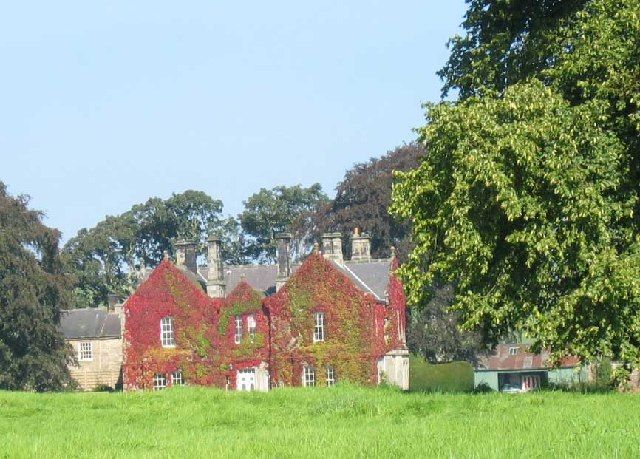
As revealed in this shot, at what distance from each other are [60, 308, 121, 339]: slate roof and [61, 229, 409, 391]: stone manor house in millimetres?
15171

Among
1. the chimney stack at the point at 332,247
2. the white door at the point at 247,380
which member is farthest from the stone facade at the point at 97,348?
the chimney stack at the point at 332,247

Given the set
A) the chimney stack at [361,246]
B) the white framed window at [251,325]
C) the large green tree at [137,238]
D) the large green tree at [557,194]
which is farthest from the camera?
the large green tree at [137,238]

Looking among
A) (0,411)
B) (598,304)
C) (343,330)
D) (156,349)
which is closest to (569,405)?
(598,304)

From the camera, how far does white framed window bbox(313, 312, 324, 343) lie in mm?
65250

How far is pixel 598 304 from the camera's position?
83.8 ft

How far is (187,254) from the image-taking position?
7419 cm

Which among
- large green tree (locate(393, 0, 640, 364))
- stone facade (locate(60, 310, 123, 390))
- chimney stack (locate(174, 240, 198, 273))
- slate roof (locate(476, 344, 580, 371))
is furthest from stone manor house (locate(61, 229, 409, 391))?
large green tree (locate(393, 0, 640, 364))

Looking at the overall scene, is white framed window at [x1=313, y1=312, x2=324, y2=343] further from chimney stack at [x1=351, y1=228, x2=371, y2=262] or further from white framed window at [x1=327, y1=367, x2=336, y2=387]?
chimney stack at [x1=351, y1=228, x2=371, y2=262]

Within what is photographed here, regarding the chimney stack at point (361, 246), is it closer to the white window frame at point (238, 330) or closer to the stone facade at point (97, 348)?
the white window frame at point (238, 330)

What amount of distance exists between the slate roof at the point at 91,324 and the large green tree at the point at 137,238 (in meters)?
22.6

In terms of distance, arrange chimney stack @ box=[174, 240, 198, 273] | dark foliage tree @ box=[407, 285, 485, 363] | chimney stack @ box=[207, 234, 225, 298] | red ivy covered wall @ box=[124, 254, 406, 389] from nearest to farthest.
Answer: red ivy covered wall @ box=[124, 254, 406, 389]
chimney stack @ box=[207, 234, 225, 298]
dark foliage tree @ box=[407, 285, 485, 363]
chimney stack @ box=[174, 240, 198, 273]

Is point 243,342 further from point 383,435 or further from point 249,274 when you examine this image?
point 383,435

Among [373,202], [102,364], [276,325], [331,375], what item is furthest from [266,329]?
[102,364]

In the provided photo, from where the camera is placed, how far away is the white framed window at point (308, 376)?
65375 mm
